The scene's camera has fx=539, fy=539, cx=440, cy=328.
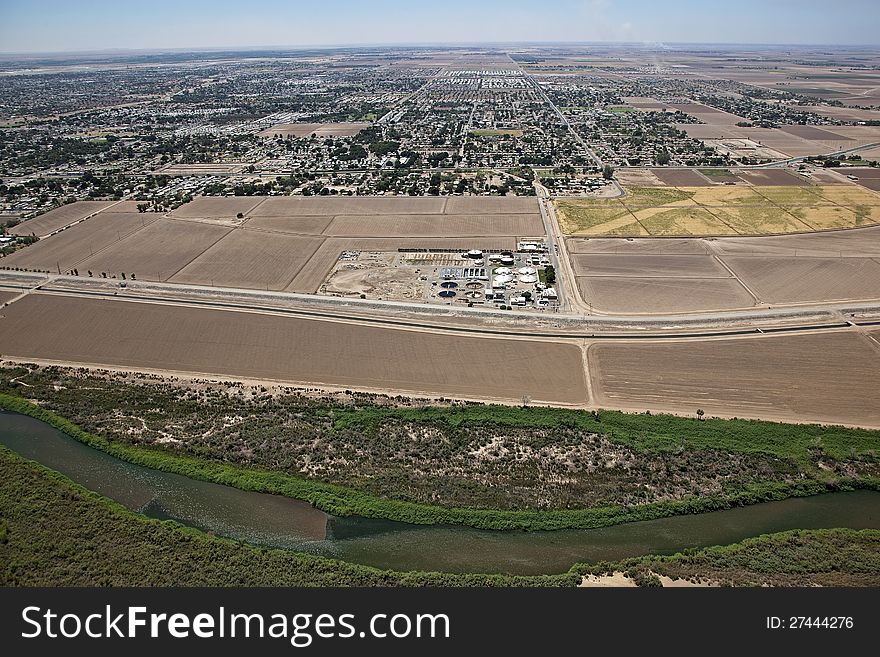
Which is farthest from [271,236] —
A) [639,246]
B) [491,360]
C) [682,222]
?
[682,222]

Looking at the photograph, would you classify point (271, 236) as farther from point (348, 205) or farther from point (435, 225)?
point (435, 225)

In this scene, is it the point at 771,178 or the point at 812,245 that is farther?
the point at 771,178

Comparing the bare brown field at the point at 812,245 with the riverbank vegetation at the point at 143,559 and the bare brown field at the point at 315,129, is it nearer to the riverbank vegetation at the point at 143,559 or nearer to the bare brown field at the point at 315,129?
the riverbank vegetation at the point at 143,559

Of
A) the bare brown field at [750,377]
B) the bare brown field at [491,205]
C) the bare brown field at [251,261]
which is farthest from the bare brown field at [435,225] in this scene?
the bare brown field at [750,377]

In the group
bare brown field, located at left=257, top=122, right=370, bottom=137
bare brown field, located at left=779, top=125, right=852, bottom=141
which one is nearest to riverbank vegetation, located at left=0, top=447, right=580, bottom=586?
bare brown field, located at left=257, top=122, right=370, bottom=137

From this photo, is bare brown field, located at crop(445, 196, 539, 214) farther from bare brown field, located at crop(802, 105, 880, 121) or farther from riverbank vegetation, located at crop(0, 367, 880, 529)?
bare brown field, located at crop(802, 105, 880, 121)
